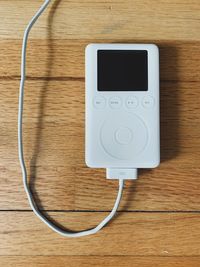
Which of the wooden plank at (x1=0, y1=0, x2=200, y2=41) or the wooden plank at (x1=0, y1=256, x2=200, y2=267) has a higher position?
the wooden plank at (x1=0, y1=0, x2=200, y2=41)

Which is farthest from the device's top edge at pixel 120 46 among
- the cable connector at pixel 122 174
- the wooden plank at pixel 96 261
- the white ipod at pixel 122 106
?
the wooden plank at pixel 96 261

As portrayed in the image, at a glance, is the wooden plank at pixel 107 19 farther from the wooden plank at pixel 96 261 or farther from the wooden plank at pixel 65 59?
the wooden plank at pixel 96 261

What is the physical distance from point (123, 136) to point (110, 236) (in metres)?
0.12

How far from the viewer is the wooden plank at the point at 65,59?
523 mm

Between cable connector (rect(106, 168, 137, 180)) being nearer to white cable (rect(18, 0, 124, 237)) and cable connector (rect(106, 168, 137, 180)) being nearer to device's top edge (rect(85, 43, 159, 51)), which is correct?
white cable (rect(18, 0, 124, 237))

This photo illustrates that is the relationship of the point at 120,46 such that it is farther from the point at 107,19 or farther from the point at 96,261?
the point at 96,261

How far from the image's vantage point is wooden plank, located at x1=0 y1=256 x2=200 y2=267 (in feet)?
1.66

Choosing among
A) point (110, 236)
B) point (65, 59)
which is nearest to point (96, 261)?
point (110, 236)

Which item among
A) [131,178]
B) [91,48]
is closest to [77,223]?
[131,178]

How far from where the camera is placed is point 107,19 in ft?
1.74

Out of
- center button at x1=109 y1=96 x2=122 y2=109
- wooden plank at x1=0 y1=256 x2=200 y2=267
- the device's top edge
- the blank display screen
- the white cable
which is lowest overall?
wooden plank at x1=0 y1=256 x2=200 y2=267

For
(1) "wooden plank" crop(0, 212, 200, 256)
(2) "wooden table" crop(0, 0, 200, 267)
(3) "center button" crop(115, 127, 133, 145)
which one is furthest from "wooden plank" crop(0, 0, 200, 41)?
(1) "wooden plank" crop(0, 212, 200, 256)

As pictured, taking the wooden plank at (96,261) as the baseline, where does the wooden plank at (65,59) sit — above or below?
above

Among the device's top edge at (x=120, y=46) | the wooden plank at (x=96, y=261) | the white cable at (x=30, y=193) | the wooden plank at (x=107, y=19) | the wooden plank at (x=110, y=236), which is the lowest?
the wooden plank at (x=96, y=261)
